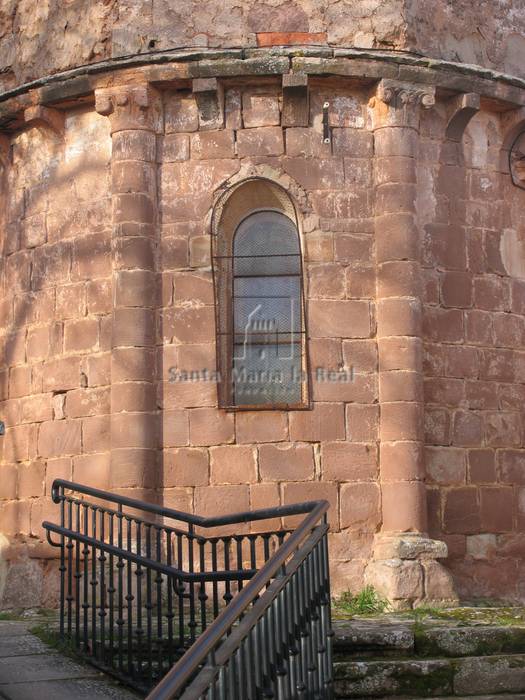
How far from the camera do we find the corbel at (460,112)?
11641 millimetres

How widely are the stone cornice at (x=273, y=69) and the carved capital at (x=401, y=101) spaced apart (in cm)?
7

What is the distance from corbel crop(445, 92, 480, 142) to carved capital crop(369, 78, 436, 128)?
32cm

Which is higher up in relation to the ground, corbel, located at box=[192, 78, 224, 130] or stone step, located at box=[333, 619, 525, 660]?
corbel, located at box=[192, 78, 224, 130]

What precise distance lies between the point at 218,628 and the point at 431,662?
117 inches

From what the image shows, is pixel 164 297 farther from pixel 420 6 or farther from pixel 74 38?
pixel 420 6

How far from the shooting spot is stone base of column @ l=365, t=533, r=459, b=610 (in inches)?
407

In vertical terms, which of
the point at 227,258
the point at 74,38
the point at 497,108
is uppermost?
the point at 74,38

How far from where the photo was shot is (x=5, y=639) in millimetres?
9070

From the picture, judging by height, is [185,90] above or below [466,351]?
above

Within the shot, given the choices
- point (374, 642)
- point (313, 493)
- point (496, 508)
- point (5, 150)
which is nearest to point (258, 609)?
point (374, 642)

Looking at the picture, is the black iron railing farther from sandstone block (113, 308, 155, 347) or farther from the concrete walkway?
sandstone block (113, 308, 155, 347)

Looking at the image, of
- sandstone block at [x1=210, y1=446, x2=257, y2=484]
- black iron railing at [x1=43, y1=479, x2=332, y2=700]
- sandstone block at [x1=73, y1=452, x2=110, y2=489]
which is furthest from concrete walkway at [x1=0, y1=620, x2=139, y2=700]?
sandstone block at [x1=210, y1=446, x2=257, y2=484]

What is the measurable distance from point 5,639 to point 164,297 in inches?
143

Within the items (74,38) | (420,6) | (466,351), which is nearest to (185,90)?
(74,38)
